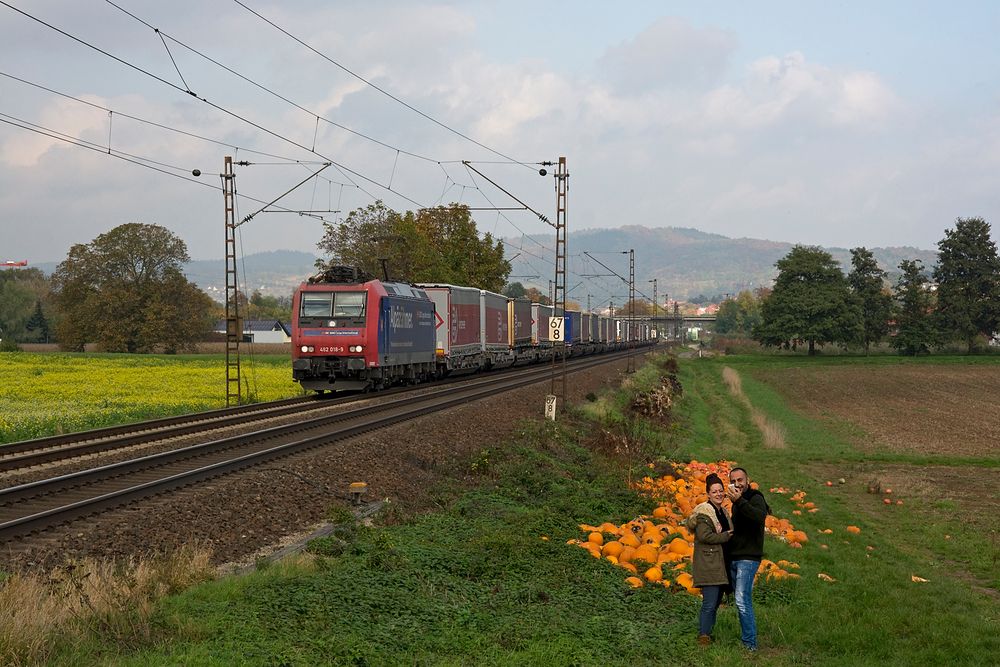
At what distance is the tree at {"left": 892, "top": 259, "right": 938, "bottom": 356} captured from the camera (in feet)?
357

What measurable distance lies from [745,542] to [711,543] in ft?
1.38

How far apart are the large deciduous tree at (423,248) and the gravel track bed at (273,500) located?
36.0 m

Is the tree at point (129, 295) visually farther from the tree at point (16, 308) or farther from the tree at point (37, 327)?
the tree at point (37, 327)

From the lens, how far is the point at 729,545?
31.8 feet

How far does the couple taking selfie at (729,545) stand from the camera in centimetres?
931

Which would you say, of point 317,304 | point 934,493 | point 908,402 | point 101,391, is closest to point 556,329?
point 317,304

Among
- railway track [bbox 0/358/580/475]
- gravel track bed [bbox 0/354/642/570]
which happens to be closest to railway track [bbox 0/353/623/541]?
gravel track bed [bbox 0/354/642/570]

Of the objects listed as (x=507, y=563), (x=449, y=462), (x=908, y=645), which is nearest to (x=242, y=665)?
(x=507, y=563)

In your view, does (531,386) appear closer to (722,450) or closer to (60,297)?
(722,450)

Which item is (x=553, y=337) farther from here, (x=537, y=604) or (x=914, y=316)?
(x=914, y=316)

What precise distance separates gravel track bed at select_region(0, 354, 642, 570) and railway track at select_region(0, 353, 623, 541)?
324mm

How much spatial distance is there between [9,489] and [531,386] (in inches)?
1067

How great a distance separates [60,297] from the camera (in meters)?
86.9

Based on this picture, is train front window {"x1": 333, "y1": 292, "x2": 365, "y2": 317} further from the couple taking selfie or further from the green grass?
the couple taking selfie
